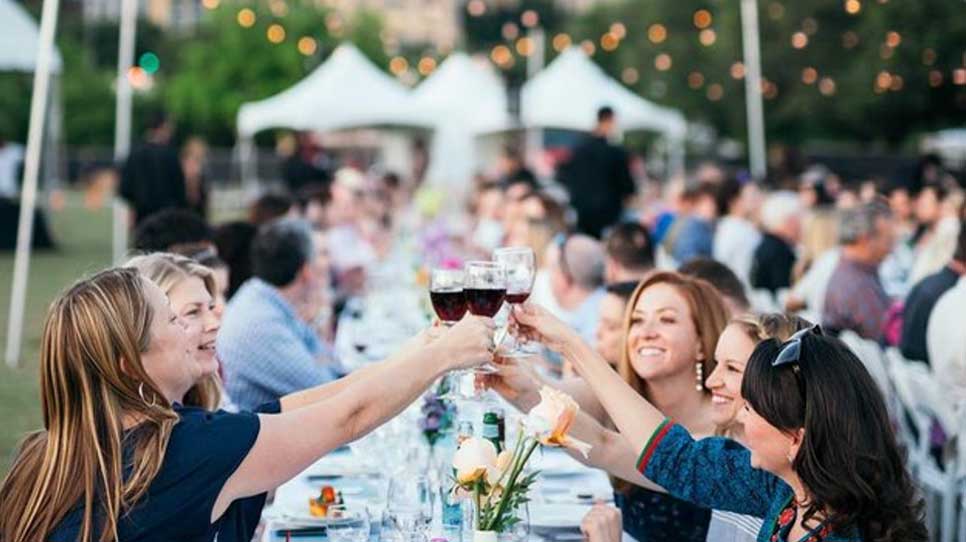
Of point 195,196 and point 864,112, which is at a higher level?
point 864,112

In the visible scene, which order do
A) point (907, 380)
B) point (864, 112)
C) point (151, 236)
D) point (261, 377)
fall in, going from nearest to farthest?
point (261, 377) < point (907, 380) < point (151, 236) < point (864, 112)

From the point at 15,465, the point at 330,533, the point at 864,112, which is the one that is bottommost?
the point at 330,533

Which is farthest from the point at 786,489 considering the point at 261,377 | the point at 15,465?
the point at 261,377

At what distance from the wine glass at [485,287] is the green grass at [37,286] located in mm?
807

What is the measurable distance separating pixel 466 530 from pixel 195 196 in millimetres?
11686

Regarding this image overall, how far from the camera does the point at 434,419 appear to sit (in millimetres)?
4266

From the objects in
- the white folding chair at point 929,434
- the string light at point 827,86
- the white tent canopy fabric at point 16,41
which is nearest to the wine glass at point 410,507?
the white folding chair at point 929,434

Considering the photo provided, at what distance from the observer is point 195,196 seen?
1437 centimetres

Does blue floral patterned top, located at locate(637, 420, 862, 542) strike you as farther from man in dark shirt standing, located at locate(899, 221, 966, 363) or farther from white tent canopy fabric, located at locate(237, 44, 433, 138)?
white tent canopy fabric, located at locate(237, 44, 433, 138)

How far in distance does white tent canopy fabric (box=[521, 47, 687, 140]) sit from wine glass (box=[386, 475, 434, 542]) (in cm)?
1704

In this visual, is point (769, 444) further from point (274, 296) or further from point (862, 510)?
point (274, 296)

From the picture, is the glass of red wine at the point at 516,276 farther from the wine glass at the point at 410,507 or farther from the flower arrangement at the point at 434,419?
the flower arrangement at the point at 434,419

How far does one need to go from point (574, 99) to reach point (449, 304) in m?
17.8

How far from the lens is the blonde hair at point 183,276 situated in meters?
4.04
